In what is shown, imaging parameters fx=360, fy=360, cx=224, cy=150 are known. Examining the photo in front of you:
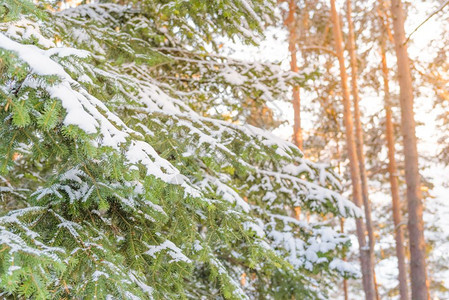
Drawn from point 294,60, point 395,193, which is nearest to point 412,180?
point 294,60

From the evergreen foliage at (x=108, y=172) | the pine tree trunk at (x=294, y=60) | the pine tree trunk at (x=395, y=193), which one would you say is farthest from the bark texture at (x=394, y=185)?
the evergreen foliage at (x=108, y=172)

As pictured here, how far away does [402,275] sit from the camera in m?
12.1

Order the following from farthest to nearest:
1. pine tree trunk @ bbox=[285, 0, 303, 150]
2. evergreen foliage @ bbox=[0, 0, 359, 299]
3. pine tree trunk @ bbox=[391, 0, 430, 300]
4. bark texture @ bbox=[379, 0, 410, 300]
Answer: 1. bark texture @ bbox=[379, 0, 410, 300]
2. pine tree trunk @ bbox=[285, 0, 303, 150]
3. pine tree trunk @ bbox=[391, 0, 430, 300]
4. evergreen foliage @ bbox=[0, 0, 359, 299]

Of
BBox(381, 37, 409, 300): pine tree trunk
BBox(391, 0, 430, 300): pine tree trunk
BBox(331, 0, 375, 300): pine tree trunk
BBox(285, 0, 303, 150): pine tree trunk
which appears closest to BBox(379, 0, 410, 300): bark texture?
BBox(381, 37, 409, 300): pine tree trunk

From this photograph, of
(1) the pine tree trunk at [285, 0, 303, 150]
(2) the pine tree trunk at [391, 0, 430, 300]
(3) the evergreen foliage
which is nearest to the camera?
(3) the evergreen foliage

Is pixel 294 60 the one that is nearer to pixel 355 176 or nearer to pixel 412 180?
pixel 355 176

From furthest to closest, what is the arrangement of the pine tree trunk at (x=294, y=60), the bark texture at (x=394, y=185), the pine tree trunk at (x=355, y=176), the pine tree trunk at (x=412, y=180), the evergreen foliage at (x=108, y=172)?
the bark texture at (x=394, y=185)
the pine tree trunk at (x=294, y=60)
the pine tree trunk at (x=355, y=176)
the pine tree trunk at (x=412, y=180)
the evergreen foliage at (x=108, y=172)

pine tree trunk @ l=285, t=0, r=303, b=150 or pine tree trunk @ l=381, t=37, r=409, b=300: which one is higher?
pine tree trunk @ l=285, t=0, r=303, b=150

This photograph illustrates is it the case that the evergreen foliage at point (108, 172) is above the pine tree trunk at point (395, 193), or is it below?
above

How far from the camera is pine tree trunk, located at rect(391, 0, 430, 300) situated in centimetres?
734

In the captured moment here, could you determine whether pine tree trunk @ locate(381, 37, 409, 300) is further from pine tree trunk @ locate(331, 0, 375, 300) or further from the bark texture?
pine tree trunk @ locate(331, 0, 375, 300)

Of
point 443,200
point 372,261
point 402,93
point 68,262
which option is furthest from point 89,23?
point 443,200

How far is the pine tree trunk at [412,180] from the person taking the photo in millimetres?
7336

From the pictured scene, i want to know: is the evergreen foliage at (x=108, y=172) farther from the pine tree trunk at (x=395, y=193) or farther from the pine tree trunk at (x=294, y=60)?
the pine tree trunk at (x=395, y=193)
